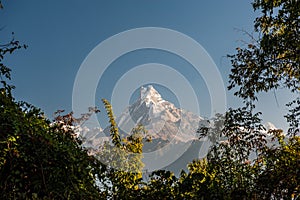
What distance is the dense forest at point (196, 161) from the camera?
3.86 metres

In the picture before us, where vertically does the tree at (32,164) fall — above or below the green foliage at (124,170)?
below

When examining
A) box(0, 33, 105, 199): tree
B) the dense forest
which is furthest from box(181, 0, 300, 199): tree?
box(0, 33, 105, 199): tree

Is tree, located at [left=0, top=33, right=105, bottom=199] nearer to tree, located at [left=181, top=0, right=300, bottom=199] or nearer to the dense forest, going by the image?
the dense forest

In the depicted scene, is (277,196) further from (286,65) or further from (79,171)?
(79,171)

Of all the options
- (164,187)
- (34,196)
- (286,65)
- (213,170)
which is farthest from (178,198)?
(286,65)

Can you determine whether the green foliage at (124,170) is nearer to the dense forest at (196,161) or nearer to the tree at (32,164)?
the dense forest at (196,161)

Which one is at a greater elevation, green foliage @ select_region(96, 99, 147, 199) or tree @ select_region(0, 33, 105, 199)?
green foliage @ select_region(96, 99, 147, 199)

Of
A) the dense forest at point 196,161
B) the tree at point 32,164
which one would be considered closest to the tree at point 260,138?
the dense forest at point 196,161

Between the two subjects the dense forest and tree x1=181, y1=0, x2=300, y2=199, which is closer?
the dense forest

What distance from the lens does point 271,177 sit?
7438mm

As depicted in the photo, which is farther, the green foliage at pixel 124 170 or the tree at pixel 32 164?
the green foliage at pixel 124 170

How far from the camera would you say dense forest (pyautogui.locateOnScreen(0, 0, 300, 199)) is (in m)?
3.86

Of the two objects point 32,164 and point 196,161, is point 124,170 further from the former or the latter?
point 32,164

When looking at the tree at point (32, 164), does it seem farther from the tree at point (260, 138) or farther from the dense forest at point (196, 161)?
the tree at point (260, 138)
